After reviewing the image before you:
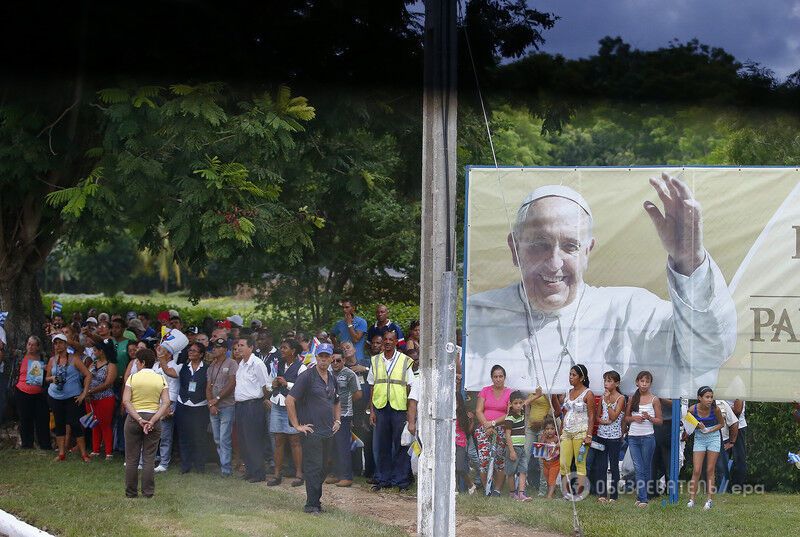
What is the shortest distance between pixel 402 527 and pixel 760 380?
361cm

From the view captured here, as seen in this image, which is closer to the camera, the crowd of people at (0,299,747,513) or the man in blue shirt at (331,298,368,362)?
the crowd of people at (0,299,747,513)

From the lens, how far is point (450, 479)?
28.0 ft

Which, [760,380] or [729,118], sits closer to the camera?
[760,380]

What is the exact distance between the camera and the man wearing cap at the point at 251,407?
12.3 metres

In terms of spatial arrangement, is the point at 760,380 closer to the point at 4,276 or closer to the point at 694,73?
the point at 694,73

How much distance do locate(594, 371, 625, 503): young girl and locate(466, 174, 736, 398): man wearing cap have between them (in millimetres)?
430

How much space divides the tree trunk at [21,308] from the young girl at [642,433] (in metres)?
8.93

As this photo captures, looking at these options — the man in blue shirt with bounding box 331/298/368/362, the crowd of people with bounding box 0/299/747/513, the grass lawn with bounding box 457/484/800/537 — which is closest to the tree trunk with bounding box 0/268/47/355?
the crowd of people with bounding box 0/299/747/513

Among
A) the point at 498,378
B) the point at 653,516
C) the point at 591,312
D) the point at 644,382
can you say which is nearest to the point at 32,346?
the point at 498,378

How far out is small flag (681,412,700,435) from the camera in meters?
10.7

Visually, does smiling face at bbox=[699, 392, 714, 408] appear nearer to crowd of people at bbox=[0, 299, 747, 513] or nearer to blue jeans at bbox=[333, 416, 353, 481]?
crowd of people at bbox=[0, 299, 747, 513]

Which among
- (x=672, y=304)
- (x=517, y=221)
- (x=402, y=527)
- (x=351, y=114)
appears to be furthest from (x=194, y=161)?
(x=672, y=304)

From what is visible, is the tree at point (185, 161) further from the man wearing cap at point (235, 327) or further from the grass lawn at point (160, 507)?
the grass lawn at point (160, 507)

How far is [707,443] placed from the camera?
1075 centimetres
